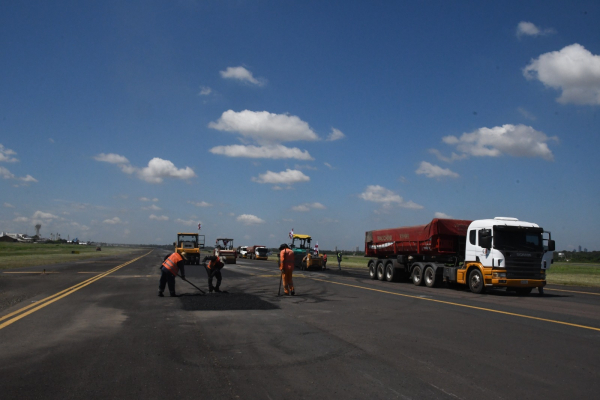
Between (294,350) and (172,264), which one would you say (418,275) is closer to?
(172,264)

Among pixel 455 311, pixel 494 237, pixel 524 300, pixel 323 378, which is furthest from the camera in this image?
pixel 494 237

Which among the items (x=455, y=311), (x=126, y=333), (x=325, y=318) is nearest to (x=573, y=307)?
(x=455, y=311)

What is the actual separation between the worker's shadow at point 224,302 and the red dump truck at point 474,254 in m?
8.85

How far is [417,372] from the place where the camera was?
6.24 metres

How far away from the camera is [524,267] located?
1755cm

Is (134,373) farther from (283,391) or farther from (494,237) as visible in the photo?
(494,237)

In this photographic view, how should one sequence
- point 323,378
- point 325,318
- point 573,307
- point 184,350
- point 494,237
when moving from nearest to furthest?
1. point 323,378
2. point 184,350
3. point 325,318
4. point 573,307
5. point 494,237

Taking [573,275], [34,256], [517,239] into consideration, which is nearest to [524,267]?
[517,239]

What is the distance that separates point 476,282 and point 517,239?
2.27 m

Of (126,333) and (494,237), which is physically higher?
(494,237)

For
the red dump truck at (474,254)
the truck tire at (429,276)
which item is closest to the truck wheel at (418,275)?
the red dump truck at (474,254)

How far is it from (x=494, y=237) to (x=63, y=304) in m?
14.8

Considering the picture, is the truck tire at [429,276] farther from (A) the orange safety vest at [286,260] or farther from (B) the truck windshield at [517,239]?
(A) the orange safety vest at [286,260]

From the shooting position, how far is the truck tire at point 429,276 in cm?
2095
